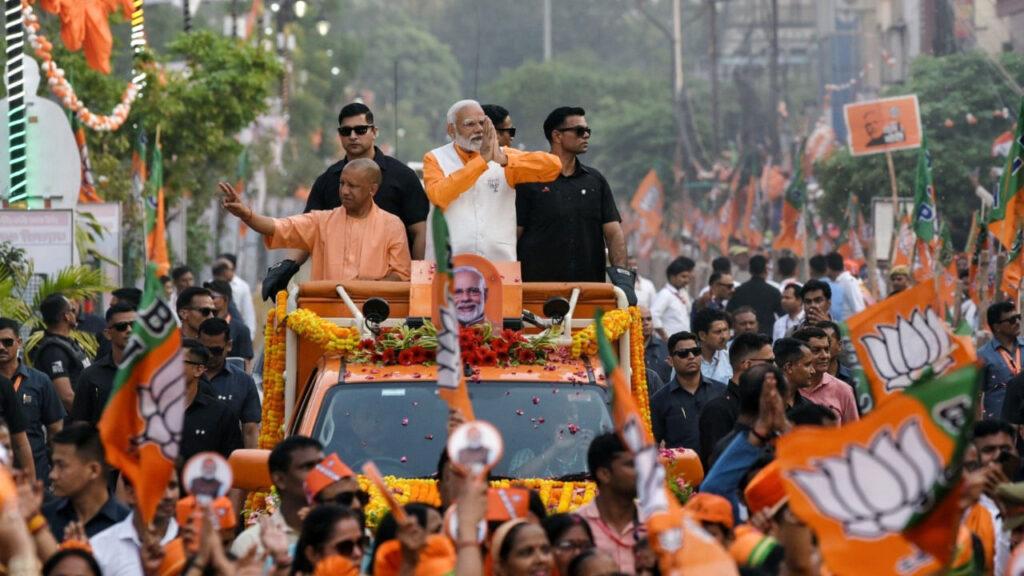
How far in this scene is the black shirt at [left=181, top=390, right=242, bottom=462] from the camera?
10.9m

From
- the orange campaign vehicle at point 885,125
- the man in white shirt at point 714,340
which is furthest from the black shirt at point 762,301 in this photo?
the orange campaign vehicle at point 885,125

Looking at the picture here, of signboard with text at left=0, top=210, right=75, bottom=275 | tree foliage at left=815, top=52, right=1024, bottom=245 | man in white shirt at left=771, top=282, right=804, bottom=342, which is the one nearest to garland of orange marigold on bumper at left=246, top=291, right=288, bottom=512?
man in white shirt at left=771, top=282, right=804, bottom=342

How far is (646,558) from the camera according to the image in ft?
23.3

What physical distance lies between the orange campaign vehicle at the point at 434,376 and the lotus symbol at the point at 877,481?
2680 mm

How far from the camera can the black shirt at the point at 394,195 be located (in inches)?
474

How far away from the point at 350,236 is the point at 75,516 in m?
3.67

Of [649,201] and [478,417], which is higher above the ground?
[649,201]

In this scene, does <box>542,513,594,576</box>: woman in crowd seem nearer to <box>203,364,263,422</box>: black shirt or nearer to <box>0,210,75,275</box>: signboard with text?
<box>203,364,263,422</box>: black shirt

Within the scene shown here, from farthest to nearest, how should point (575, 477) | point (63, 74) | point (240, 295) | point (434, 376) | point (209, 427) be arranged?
point (63, 74), point (240, 295), point (209, 427), point (434, 376), point (575, 477)

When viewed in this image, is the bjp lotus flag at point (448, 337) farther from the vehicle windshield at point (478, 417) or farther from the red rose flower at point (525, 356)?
the red rose flower at point (525, 356)

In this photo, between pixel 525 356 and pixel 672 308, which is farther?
pixel 672 308

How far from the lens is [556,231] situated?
11.8m

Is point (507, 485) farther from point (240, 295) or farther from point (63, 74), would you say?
point (63, 74)

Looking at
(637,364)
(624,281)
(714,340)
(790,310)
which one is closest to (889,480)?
(637,364)
